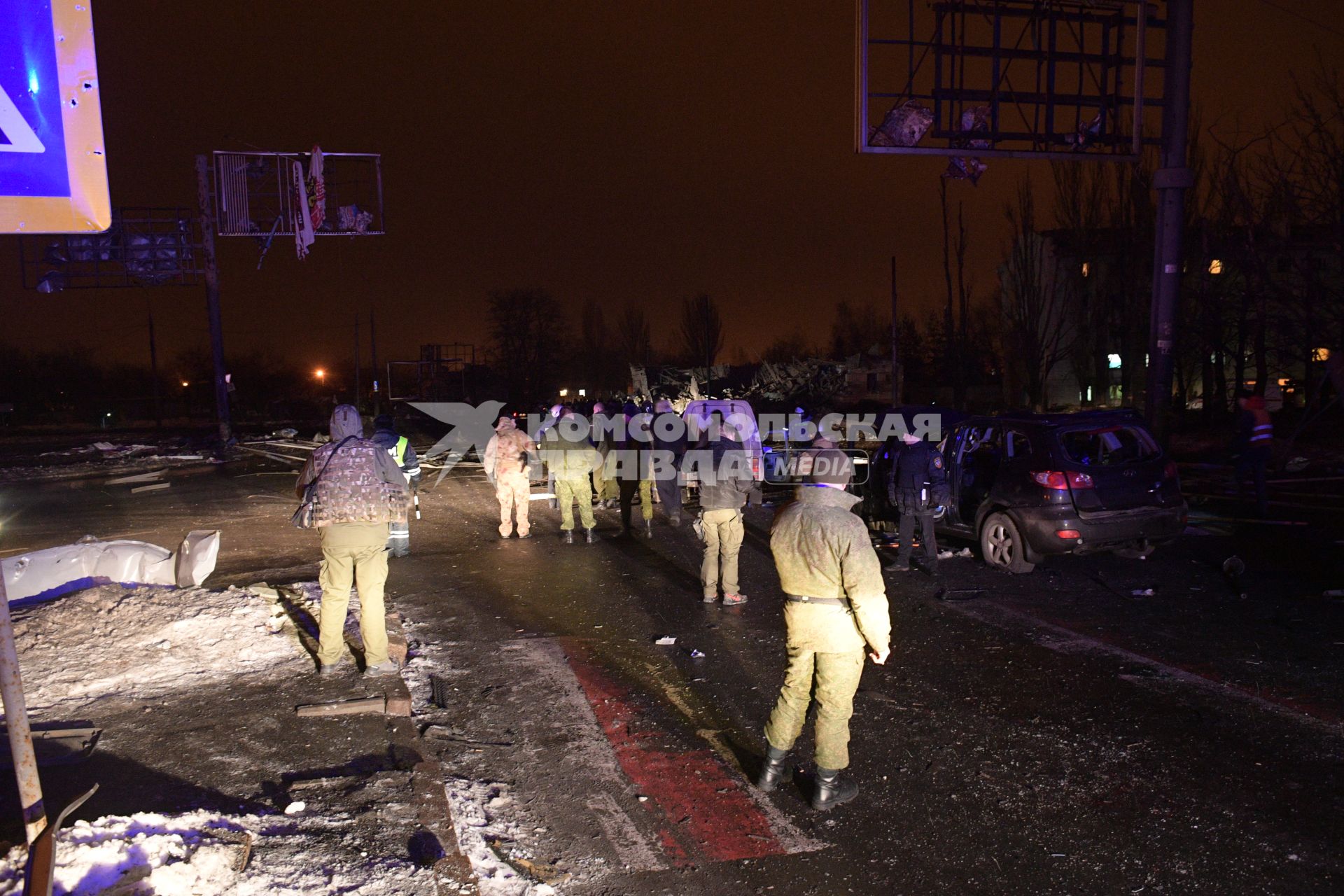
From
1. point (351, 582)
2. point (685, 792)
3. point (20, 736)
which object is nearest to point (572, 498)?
point (351, 582)

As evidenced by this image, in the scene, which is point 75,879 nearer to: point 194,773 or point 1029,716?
point 194,773

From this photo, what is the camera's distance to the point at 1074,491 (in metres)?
8.22

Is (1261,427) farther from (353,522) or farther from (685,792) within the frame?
(353,522)

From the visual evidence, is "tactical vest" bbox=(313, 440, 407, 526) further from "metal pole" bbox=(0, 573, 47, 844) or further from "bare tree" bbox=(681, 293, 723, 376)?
"bare tree" bbox=(681, 293, 723, 376)

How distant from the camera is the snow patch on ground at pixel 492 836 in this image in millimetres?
3541

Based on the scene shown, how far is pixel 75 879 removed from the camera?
116 inches

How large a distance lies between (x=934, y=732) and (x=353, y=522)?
3.83 m

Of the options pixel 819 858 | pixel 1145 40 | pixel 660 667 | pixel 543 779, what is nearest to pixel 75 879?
pixel 543 779

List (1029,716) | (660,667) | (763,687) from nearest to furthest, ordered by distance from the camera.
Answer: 1. (1029,716)
2. (763,687)
3. (660,667)

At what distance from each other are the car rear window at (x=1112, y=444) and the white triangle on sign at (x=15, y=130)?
8.30 meters

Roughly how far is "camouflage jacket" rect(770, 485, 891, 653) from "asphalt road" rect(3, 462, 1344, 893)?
35.2 inches

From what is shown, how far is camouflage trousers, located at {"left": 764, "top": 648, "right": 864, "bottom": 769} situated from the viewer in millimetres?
4012

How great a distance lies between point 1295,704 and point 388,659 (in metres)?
5.83

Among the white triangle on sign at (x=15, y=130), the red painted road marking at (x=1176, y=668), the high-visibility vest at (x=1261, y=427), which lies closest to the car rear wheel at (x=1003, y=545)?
the red painted road marking at (x=1176, y=668)
